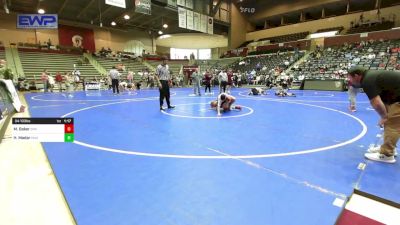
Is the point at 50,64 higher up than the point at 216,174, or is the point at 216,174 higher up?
the point at 50,64

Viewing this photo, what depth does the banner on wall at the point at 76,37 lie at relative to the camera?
3055 centimetres

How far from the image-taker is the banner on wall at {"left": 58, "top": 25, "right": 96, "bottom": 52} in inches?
1203

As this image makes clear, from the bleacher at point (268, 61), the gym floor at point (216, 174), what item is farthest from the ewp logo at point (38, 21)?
the bleacher at point (268, 61)

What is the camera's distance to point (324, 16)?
32.3 m

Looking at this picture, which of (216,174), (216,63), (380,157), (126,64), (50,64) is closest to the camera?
(216,174)

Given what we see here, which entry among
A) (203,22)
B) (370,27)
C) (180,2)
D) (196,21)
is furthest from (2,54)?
(370,27)

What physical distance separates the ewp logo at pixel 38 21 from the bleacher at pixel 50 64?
774 cm

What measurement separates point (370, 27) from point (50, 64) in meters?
32.1

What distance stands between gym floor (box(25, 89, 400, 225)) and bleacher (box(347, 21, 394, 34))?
81.7 feet

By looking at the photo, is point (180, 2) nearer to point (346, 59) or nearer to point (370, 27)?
point (346, 59)

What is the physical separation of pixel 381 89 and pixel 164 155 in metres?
3.06

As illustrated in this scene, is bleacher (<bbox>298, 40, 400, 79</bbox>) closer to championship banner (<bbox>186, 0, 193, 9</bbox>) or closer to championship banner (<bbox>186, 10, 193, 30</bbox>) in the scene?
championship banner (<bbox>186, 10, 193, 30</bbox>)

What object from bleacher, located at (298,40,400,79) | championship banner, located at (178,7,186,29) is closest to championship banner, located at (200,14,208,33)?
championship banner, located at (178,7,186,29)

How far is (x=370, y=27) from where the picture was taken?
25.7m
